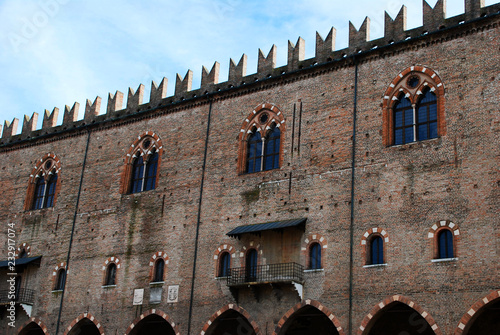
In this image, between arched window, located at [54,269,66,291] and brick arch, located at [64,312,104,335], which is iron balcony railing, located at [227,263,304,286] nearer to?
brick arch, located at [64,312,104,335]

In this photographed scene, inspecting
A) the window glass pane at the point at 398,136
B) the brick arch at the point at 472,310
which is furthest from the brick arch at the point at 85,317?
the brick arch at the point at 472,310

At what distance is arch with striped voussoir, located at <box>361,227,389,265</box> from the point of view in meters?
22.7

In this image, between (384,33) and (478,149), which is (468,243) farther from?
(384,33)

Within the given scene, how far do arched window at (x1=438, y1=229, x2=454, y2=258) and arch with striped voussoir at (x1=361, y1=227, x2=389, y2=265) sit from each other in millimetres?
1757

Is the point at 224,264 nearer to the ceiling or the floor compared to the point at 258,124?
nearer to the floor

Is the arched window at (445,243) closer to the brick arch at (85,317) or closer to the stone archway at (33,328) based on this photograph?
the brick arch at (85,317)

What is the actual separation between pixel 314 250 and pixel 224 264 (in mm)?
3943

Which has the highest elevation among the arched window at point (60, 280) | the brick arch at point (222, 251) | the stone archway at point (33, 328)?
the brick arch at point (222, 251)

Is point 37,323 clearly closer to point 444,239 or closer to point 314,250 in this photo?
point 314,250

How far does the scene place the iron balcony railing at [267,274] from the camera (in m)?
23.8

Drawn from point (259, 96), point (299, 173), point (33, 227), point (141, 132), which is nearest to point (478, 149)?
point (299, 173)

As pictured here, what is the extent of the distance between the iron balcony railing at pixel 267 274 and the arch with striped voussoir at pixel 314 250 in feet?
1.26

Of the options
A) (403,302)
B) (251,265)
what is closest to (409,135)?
(403,302)

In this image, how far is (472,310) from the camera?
802 inches
